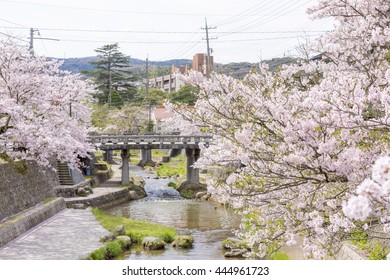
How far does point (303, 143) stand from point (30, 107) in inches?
538

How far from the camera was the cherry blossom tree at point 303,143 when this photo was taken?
6.13m

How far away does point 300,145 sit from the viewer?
6.41 m

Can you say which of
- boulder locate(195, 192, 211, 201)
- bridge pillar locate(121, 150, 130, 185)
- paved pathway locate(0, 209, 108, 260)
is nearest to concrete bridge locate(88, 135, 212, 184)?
bridge pillar locate(121, 150, 130, 185)

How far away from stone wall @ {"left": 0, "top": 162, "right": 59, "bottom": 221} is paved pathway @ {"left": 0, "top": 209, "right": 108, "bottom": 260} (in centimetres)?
104

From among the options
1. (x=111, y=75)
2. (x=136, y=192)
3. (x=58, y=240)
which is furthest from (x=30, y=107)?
(x=111, y=75)

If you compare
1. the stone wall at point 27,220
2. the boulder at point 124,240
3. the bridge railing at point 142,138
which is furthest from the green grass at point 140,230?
the bridge railing at point 142,138

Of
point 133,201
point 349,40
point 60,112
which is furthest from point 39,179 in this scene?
point 349,40

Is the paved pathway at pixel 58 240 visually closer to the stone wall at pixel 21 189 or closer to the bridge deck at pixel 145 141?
the stone wall at pixel 21 189

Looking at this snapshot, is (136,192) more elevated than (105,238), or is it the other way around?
(105,238)

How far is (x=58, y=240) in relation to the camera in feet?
53.2

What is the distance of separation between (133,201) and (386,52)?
26.8 metres

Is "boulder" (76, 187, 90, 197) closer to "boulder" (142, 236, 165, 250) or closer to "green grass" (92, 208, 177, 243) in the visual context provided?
"green grass" (92, 208, 177, 243)

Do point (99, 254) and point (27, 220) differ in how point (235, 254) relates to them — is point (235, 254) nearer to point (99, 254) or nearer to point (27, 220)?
point (99, 254)

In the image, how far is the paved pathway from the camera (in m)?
13.9
